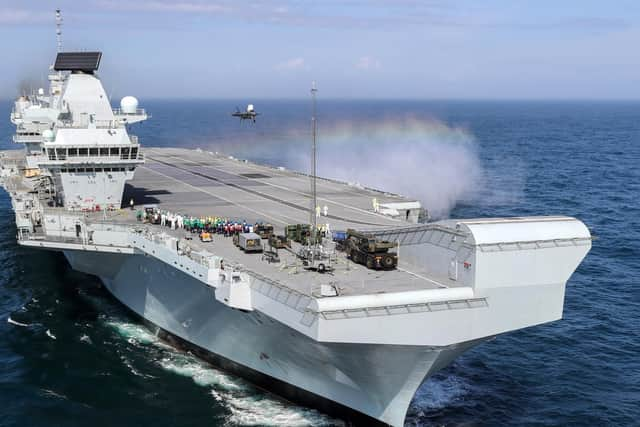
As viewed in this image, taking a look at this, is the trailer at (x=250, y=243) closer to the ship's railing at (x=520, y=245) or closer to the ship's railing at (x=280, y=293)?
the ship's railing at (x=280, y=293)

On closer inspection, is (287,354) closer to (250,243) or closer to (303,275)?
(303,275)

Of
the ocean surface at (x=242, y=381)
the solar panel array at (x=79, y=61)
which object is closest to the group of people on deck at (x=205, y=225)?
the ocean surface at (x=242, y=381)

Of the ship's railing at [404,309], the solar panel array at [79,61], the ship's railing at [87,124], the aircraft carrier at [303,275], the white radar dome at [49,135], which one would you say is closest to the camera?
the ship's railing at [404,309]

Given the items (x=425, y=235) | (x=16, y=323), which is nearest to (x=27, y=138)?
(x=16, y=323)

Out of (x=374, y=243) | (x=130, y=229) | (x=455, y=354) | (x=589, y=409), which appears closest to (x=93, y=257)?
(x=130, y=229)

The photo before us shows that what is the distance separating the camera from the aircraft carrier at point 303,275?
59.9ft

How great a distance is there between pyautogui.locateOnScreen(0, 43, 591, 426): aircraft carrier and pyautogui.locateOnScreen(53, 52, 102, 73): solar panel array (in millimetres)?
119

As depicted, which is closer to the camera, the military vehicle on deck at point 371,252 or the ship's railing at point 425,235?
the ship's railing at point 425,235

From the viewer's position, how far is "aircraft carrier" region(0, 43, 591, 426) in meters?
18.2

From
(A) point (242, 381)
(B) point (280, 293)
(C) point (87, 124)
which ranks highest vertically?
(C) point (87, 124)

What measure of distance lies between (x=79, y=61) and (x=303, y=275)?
21397mm

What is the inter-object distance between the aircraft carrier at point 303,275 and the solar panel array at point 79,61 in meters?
Answer: 0.12

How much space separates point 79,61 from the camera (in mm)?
35469

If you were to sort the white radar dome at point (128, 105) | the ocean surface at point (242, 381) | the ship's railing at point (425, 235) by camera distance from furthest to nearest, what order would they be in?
the white radar dome at point (128, 105)
the ocean surface at point (242, 381)
the ship's railing at point (425, 235)
